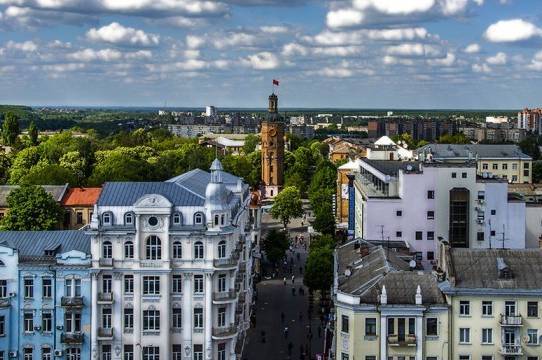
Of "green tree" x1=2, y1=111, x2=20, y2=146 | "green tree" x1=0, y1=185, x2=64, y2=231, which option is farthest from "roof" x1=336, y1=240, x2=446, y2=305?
"green tree" x1=2, y1=111, x2=20, y2=146

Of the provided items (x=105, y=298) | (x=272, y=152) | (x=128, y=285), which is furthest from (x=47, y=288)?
(x=272, y=152)

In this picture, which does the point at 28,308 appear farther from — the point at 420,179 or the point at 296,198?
the point at 296,198

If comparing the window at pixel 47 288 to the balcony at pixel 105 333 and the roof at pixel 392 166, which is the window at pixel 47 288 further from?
the roof at pixel 392 166

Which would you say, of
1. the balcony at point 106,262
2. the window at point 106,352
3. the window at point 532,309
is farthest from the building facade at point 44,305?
the window at point 532,309

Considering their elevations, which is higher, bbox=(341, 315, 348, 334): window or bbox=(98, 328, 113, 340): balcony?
bbox=(341, 315, 348, 334): window

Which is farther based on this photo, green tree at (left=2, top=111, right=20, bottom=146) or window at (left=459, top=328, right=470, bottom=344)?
green tree at (left=2, top=111, right=20, bottom=146)

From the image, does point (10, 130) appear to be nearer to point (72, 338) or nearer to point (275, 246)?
point (275, 246)

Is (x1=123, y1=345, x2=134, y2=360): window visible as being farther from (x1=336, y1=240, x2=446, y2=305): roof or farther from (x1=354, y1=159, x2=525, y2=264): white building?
(x1=354, y1=159, x2=525, y2=264): white building

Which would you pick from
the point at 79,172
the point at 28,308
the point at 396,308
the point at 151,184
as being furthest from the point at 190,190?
the point at 79,172
